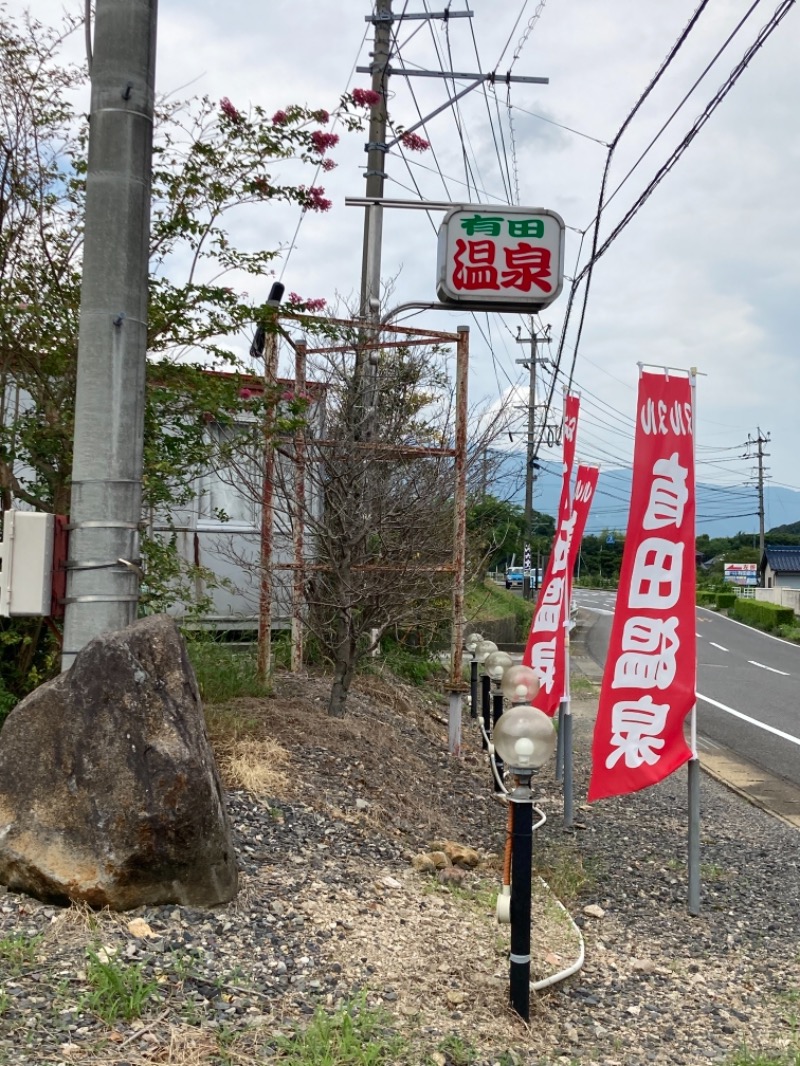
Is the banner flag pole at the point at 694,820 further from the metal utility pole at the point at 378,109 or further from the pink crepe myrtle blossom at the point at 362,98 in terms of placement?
the metal utility pole at the point at 378,109

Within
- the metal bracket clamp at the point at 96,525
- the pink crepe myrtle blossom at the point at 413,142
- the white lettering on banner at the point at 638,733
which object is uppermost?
the pink crepe myrtle blossom at the point at 413,142

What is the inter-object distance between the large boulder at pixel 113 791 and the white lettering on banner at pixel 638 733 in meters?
2.44

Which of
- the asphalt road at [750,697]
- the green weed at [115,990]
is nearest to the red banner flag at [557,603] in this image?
the asphalt road at [750,697]

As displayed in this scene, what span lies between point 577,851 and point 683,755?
141 cm

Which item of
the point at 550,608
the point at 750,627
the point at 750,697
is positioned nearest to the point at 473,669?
the point at 550,608

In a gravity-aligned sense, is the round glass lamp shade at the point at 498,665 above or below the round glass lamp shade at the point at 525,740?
below

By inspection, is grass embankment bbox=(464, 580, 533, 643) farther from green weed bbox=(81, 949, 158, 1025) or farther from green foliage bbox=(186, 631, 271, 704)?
green weed bbox=(81, 949, 158, 1025)

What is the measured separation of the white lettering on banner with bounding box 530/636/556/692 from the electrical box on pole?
5.03m

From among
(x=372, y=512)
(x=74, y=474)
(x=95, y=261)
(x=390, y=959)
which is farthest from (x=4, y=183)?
(x=390, y=959)

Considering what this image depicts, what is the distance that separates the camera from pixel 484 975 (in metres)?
3.91

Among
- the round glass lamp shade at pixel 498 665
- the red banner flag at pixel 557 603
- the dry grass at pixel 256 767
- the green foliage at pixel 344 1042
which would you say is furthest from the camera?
the round glass lamp shade at pixel 498 665

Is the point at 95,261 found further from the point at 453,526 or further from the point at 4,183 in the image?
the point at 453,526

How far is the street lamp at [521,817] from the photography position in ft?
12.0

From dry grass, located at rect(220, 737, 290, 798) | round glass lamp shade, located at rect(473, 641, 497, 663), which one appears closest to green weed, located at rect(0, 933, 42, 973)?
dry grass, located at rect(220, 737, 290, 798)
